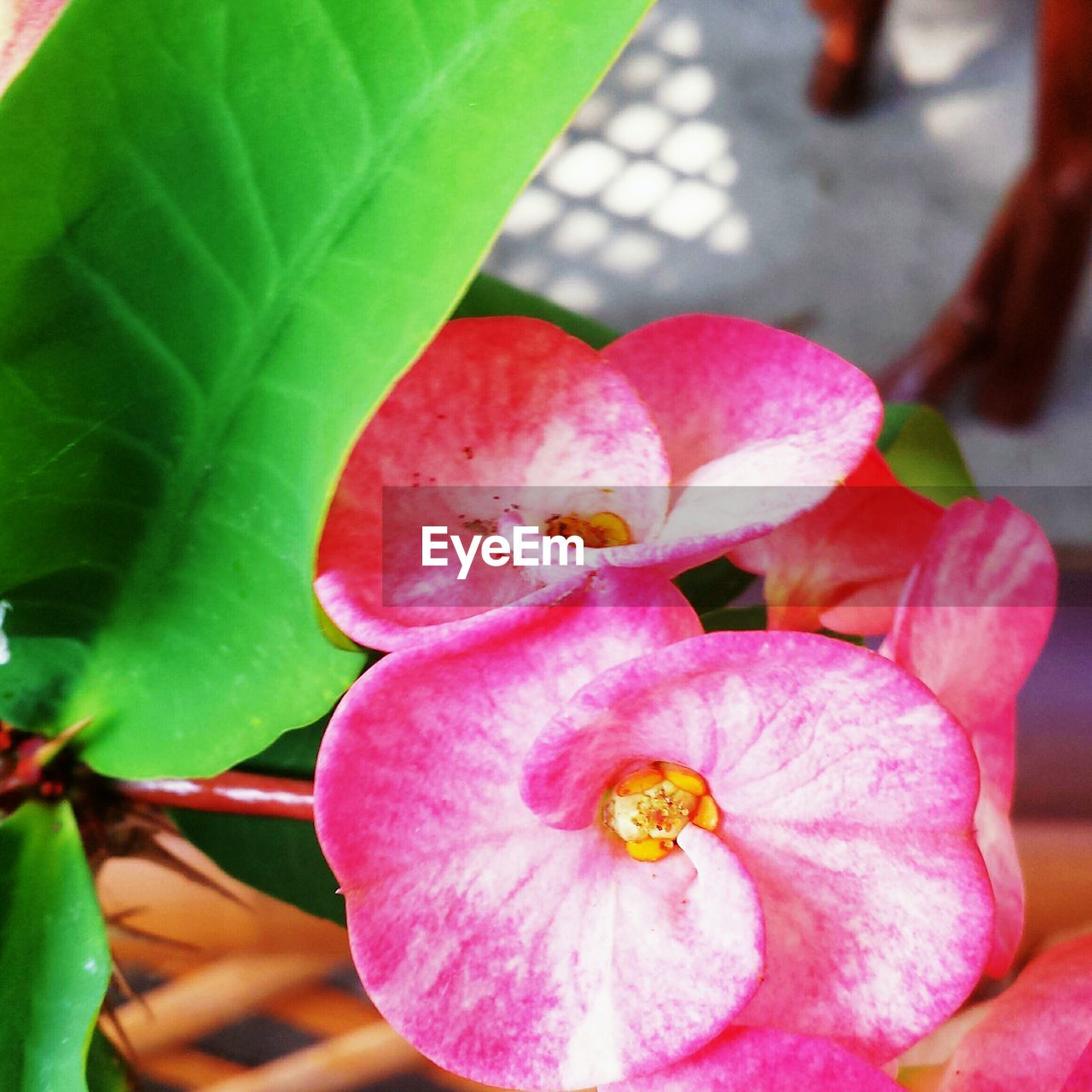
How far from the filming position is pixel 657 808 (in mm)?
221

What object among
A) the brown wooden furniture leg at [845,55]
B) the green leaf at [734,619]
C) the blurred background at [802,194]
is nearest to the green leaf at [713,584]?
the green leaf at [734,619]

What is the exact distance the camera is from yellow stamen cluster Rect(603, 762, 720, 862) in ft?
0.72

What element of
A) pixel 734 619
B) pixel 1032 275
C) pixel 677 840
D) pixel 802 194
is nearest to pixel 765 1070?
pixel 677 840

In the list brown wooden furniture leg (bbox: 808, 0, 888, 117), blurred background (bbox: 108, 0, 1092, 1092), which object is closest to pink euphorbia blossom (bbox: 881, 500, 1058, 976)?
blurred background (bbox: 108, 0, 1092, 1092)

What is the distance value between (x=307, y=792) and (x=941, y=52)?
5.08 feet

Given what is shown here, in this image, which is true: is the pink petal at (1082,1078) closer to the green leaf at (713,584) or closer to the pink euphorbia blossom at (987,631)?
the pink euphorbia blossom at (987,631)

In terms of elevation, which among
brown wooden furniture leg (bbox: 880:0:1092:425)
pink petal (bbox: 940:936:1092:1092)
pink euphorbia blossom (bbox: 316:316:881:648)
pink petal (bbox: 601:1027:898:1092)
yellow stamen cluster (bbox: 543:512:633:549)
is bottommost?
brown wooden furniture leg (bbox: 880:0:1092:425)

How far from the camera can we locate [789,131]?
4.91ft

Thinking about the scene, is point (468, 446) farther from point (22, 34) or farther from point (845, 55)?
point (845, 55)

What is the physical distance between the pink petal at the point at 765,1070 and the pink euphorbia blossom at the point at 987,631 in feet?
0.16

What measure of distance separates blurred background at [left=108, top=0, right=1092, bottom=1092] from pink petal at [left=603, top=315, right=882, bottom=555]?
106 centimetres

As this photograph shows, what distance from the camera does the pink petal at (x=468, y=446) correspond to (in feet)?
0.74

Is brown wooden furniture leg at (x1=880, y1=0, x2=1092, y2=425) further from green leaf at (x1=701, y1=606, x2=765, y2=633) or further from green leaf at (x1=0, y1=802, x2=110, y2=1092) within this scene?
green leaf at (x1=0, y1=802, x2=110, y2=1092)

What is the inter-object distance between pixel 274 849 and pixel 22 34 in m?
0.20
